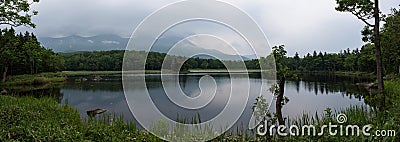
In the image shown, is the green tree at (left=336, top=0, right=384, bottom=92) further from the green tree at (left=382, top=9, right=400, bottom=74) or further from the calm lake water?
the green tree at (left=382, top=9, right=400, bottom=74)

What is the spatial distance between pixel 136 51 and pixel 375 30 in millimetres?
7580

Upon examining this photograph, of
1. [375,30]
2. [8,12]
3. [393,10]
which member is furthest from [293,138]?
[393,10]

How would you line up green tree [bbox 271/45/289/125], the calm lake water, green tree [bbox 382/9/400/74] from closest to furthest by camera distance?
green tree [bbox 271/45/289/125], the calm lake water, green tree [bbox 382/9/400/74]

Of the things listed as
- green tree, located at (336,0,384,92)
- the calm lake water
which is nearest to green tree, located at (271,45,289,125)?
the calm lake water

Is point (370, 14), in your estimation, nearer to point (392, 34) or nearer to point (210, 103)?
point (210, 103)

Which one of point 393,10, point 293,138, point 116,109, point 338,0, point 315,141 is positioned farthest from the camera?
point 393,10

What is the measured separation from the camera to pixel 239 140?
5082 millimetres

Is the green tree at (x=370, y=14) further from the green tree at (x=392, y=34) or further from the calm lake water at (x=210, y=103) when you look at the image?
the green tree at (x=392, y=34)

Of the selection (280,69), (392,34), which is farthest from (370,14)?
(392,34)

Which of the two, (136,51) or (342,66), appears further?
(342,66)

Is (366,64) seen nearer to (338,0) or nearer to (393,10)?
(393,10)

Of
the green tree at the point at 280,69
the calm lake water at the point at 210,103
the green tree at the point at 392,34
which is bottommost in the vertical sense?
the calm lake water at the point at 210,103

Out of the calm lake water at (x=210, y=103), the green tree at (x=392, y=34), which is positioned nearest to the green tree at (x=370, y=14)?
the calm lake water at (x=210, y=103)

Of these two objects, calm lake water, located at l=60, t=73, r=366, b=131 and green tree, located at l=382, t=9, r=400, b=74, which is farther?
green tree, located at l=382, t=9, r=400, b=74
